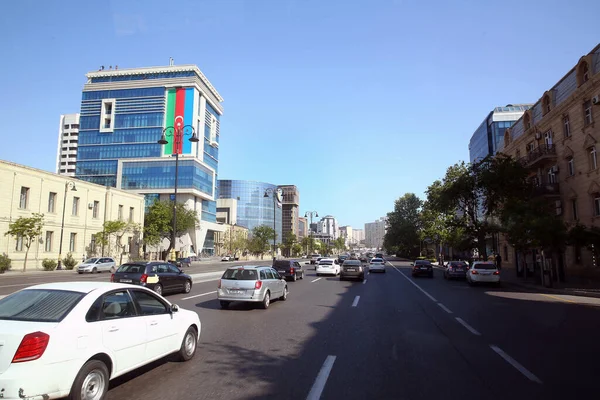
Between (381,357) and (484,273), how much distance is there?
1975 centimetres

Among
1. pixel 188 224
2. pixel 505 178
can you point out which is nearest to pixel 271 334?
pixel 505 178

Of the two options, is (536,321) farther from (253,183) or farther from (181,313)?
(253,183)

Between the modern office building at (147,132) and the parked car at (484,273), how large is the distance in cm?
7652

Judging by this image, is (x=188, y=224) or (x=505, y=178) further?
(x=188, y=224)

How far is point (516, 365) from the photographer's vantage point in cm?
679

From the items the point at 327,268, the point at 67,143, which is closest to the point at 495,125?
the point at 327,268

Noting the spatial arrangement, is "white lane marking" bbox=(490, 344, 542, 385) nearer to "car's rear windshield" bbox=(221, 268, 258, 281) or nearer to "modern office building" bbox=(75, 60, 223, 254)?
"car's rear windshield" bbox=(221, 268, 258, 281)

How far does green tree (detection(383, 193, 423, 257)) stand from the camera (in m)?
90.2

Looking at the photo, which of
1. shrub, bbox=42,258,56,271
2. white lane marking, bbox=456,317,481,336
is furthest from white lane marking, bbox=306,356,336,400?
shrub, bbox=42,258,56,271

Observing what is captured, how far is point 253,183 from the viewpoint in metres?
158

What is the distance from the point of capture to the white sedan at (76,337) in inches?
161

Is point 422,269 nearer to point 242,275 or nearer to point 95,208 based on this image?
point 242,275

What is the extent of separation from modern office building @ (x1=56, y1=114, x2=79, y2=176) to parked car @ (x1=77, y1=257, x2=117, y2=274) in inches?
4795

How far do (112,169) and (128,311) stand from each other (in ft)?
345
